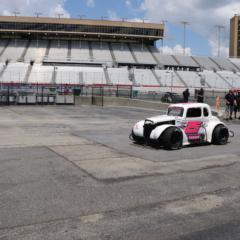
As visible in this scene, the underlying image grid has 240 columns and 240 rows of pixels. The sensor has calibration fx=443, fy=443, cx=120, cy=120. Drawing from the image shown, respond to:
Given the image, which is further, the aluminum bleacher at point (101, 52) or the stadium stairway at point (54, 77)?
the aluminum bleacher at point (101, 52)

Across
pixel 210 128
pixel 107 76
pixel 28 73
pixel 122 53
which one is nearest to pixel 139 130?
pixel 210 128

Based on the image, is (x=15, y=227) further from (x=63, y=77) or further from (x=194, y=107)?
(x=63, y=77)

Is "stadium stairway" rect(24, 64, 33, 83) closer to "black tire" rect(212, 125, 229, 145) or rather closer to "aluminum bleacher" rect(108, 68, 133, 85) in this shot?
"aluminum bleacher" rect(108, 68, 133, 85)

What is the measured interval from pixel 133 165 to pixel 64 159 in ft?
6.08

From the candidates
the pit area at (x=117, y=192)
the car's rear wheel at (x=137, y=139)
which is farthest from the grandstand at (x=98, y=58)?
the pit area at (x=117, y=192)

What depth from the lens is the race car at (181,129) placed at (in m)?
13.4

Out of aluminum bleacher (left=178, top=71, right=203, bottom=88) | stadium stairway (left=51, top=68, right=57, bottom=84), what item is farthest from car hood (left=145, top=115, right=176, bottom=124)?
aluminum bleacher (left=178, top=71, right=203, bottom=88)

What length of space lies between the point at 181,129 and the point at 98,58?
231ft

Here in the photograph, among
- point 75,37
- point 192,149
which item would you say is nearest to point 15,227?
point 192,149

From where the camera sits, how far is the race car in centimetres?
1342

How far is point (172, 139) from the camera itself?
1334 centimetres

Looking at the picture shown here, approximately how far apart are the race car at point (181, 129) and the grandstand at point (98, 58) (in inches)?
1876

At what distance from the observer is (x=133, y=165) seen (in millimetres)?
10555

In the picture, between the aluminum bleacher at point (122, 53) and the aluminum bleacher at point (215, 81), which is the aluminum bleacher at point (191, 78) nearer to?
the aluminum bleacher at point (215, 81)
